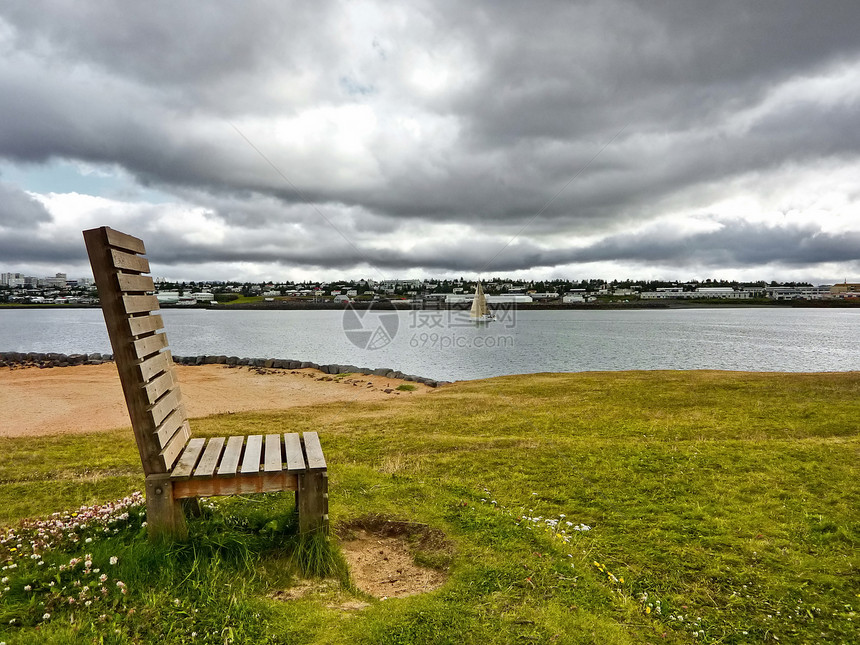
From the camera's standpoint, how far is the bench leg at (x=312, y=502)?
16.0 ft

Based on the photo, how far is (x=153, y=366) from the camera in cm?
491

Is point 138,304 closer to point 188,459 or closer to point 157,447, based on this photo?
point 157,447

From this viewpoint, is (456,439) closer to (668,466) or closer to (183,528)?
(668,466)

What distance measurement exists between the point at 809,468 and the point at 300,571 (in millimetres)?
7781

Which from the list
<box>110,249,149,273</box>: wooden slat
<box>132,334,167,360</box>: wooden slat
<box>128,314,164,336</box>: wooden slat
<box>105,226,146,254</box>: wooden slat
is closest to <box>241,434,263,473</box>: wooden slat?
<box>132,334,167,360</box>: wooden slat

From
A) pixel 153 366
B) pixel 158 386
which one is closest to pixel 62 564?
pixel 158 386

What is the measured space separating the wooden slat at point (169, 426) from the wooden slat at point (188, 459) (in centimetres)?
25

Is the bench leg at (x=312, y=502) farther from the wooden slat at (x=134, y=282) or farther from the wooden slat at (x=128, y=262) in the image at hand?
the wooden slat at (x=128, y=262)

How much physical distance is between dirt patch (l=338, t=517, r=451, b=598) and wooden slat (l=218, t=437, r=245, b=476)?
1.43 meters

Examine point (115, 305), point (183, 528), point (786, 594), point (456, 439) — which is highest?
point (115, 305)

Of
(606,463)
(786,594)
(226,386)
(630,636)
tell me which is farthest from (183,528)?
(226,386)

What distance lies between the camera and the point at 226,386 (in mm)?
28562

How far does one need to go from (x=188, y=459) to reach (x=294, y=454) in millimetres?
1040

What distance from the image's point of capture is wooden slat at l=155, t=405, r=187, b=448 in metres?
4.60
